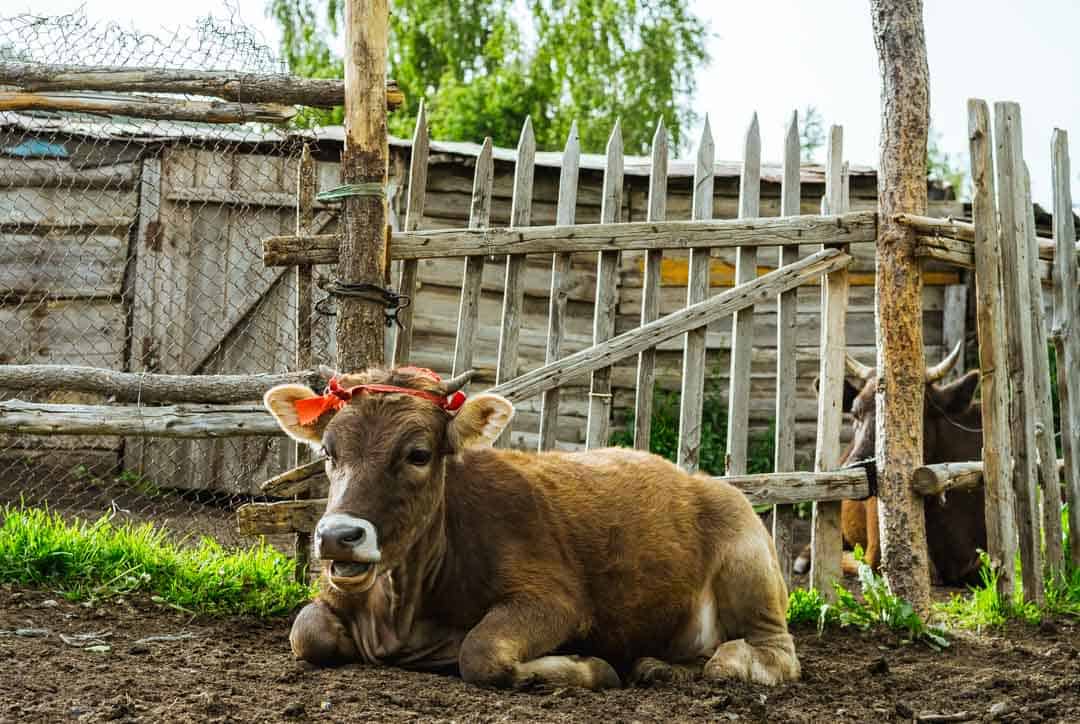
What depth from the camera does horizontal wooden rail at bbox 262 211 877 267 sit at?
5840mm

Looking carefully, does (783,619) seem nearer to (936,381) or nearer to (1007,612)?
(1007,612)

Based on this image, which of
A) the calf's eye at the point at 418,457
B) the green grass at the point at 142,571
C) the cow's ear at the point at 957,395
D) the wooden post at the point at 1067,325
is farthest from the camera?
the cow's ear at the point at 957,395

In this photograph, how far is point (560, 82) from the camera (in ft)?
79.0

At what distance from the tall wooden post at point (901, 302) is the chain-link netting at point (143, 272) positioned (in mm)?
5443

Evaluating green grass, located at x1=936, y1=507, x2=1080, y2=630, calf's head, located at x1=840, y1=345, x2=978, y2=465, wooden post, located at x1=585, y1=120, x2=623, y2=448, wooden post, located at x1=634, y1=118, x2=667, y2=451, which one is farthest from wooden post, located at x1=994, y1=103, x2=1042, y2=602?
wooden post, located at x1=585, y1=120, x2=623, y2=448

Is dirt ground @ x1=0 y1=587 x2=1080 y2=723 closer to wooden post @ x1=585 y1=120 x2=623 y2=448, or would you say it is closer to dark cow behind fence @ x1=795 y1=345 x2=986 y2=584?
wooden post @ x1=585 y1=120 x2=623 y2=448

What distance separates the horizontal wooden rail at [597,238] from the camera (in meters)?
5.84

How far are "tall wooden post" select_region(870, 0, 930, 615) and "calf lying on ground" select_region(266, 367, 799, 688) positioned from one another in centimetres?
150

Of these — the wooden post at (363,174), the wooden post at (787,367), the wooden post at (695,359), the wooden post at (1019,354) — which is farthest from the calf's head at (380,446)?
the wooden post at (1019,354)

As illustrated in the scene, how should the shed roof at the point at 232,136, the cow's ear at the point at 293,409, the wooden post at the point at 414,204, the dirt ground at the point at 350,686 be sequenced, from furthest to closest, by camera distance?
the shed roof at the point at 232,136 < the wooden post at the point at 414,204 < the cow's ear at the point at 293,409 < the dirt ground at the point at 350,686

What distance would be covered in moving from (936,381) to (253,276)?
5.95m

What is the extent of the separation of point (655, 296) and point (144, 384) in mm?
2756

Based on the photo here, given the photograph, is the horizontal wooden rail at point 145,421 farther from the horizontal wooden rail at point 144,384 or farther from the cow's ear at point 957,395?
the cow's ear at point 957,395

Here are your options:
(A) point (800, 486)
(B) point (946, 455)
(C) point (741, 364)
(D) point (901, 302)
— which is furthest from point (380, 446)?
(B) point (946, 455)
